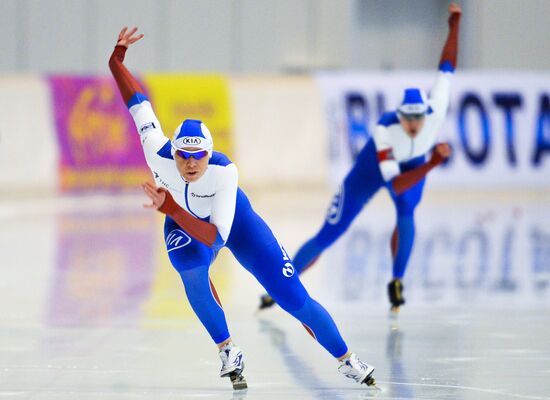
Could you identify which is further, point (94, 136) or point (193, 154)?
point (94, 136)

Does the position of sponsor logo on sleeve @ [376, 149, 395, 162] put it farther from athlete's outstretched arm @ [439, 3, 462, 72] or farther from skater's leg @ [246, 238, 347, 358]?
skater's leg @ [246, 238, 347, 358]

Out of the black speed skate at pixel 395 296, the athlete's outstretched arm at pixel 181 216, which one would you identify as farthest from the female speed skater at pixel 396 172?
the athlete's outstretched arm at pixel 181 216

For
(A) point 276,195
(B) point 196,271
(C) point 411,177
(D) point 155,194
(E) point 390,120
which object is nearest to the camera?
(D) point 155,194

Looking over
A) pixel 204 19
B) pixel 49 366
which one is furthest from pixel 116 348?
pixel 204 19

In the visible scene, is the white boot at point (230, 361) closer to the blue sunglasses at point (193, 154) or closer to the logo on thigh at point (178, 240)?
the logo on thigh at point (178, 240)

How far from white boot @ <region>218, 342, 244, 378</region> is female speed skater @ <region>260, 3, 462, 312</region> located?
169cm

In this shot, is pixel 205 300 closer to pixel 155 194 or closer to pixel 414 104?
pixel 155 194

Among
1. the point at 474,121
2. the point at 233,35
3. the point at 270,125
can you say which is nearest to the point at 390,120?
the point at 270,125

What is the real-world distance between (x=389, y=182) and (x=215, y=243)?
2.13m

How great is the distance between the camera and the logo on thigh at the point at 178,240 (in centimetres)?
431

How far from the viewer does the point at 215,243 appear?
422 cm

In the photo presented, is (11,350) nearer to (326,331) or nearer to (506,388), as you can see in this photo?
(326,331)

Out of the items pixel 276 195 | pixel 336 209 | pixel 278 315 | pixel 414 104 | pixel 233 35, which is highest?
pixel 233 35

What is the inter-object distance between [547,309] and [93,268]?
3.12 meters
